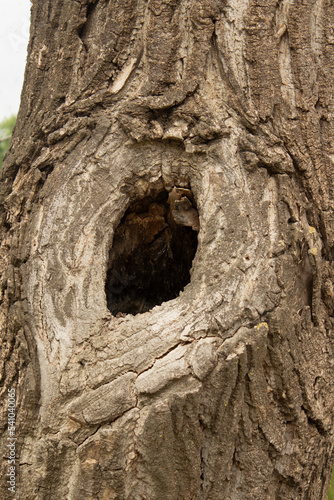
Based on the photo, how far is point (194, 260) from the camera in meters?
1.40

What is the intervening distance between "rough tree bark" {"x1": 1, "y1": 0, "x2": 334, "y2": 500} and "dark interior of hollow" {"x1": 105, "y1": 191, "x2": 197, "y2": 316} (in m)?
0.23

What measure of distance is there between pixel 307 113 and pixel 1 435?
1.39 m

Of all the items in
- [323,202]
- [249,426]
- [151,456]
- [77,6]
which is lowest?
[151,456]

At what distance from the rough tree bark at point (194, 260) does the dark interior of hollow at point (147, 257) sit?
23 cm

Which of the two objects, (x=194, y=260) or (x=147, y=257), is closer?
(x=194, y=260)

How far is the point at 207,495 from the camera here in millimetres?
1287

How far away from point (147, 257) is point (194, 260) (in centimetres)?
59

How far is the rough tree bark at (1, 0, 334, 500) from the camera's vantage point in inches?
49.6

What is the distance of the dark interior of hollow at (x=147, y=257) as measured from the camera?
1.77m

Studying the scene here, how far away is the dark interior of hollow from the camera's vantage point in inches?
69.6

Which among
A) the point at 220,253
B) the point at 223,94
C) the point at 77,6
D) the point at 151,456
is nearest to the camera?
the point at 151,456

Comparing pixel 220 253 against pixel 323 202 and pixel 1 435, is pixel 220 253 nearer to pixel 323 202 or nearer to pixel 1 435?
pixel 323 202

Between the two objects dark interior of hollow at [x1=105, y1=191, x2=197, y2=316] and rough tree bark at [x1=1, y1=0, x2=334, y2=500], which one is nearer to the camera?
rough tree bark at [x1=1, y1=0, x2=334, y2=500]

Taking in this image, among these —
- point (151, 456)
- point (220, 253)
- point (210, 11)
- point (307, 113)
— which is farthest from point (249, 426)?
point (210, 11)
